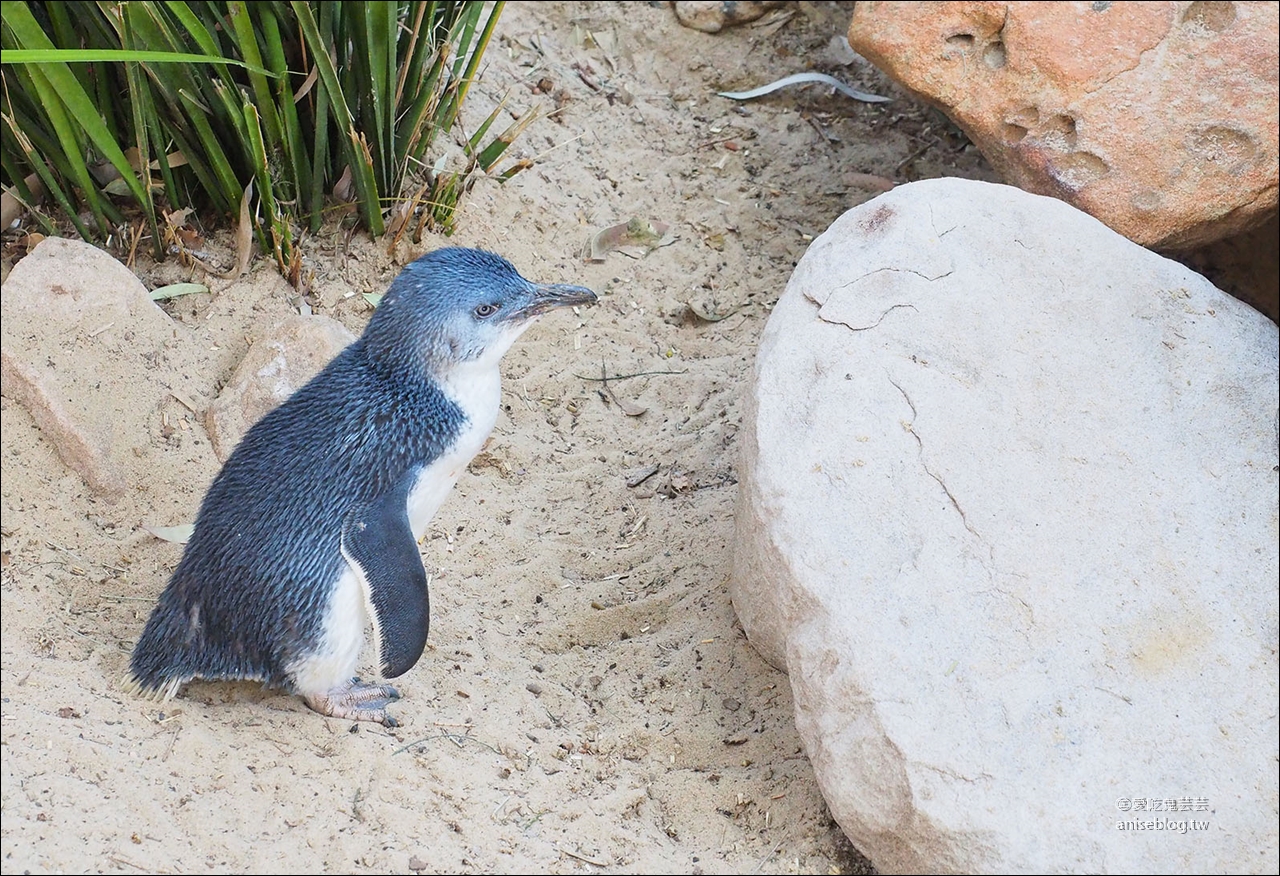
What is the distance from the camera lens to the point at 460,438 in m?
2.80

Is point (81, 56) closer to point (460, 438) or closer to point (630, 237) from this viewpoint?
point (460, 438)

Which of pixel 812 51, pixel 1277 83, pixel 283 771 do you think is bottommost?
pixel 283 771

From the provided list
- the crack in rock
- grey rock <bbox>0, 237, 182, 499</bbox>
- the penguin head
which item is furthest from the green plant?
the crack in rock

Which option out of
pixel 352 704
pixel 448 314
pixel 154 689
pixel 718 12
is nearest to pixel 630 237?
pixel 718 12

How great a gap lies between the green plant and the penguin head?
95 cm

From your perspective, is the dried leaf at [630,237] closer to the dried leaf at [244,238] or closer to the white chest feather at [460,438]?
the dried leaf at [244,238]

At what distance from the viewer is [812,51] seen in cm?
540

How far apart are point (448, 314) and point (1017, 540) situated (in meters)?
1.33

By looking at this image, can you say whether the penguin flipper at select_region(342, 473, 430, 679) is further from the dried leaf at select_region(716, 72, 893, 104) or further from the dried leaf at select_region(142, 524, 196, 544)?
the dried leaf at select_region(716, 72, 893, 104)

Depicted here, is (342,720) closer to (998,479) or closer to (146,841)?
(146,841)

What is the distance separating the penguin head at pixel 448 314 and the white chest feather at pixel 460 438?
1.7 inches

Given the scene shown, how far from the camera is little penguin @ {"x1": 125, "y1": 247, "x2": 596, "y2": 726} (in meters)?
2.59

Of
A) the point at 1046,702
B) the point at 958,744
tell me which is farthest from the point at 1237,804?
the point at 958,744

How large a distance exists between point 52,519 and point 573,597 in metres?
1.36
